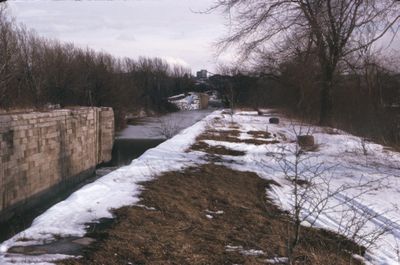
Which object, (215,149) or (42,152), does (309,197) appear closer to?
(215,149)

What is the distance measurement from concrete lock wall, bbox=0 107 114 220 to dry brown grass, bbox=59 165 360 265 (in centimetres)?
859

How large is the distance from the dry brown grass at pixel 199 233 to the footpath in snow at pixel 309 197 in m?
0.32

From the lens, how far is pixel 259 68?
Result: 42875 mm

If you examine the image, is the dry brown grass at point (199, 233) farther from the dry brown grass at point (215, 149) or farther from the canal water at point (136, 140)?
the canal water at point (136, 140)

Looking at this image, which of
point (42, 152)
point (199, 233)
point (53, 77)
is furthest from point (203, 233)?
point (53, 77)

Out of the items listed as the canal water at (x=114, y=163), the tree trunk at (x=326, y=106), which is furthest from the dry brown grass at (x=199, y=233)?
the tree trunk at (x=326, y=106)

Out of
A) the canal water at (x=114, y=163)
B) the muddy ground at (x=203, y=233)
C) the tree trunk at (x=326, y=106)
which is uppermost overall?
the tree trunk at (x=326, y=106)

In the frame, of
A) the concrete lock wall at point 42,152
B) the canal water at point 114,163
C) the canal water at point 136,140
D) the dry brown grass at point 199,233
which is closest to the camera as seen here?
the dry brown grass at point 199,233

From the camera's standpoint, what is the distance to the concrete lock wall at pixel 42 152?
54.2ft

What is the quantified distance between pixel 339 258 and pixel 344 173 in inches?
285

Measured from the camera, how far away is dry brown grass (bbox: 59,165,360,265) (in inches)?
210

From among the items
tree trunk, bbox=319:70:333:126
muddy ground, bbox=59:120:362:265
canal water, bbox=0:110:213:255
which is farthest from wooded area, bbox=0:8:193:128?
muddy ground, bbox=59:120:362:265

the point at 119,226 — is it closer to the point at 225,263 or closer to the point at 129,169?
the point at 225,263

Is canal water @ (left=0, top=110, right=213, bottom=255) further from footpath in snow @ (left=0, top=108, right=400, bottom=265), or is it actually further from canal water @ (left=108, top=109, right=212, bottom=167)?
footpath in snow @ (left=0, top=108, right=400, bottom=265)
